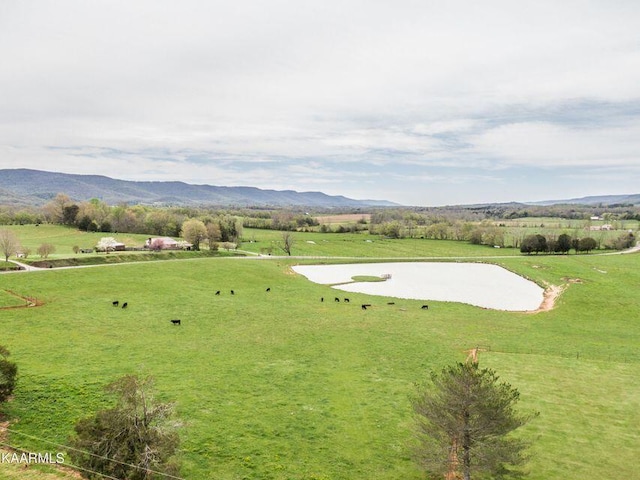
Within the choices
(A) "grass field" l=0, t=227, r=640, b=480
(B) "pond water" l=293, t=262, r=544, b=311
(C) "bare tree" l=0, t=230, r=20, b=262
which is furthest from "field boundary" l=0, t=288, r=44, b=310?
(B) "pond water" l=293, t=262, r=544, b=311

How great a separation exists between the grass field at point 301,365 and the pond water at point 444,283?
689 centimetres

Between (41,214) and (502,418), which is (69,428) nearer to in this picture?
(502,418)

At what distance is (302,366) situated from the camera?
31250 millimetres

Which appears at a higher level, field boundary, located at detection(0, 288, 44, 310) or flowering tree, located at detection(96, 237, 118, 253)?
flowering tree, located at detection(96, 237, 118, 253)

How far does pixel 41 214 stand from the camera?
16812cm

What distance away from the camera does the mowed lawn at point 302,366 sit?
65.3 ft

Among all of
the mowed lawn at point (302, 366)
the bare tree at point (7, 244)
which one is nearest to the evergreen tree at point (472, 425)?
the mowed lawn at point (302, 366)

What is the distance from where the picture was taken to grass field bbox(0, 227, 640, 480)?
19906 millimetres

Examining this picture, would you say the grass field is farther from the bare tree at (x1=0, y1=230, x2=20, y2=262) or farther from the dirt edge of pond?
the bare tree at (x1=0, y1=230, x2=20, y2=262)

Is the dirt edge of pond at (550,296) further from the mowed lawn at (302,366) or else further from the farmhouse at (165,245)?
the farmhouse at (165,245)

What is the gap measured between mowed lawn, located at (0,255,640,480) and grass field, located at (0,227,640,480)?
4.9 inches

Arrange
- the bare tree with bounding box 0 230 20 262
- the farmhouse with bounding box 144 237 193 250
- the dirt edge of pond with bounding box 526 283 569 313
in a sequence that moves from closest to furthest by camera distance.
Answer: the dirt edge of pond with bounding box 526 283 569 313
the bare tree with bounding box 0 230 20 262
the farmhouse with bounding box 144 237 193 250

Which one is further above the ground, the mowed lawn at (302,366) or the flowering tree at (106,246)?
the flowering tree at (106,246)

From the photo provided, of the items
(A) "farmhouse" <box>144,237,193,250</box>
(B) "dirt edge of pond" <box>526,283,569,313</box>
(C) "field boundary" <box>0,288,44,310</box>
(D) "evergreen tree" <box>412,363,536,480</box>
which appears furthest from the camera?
(A) "farmhouse" <box>144,237,193,250</box>
